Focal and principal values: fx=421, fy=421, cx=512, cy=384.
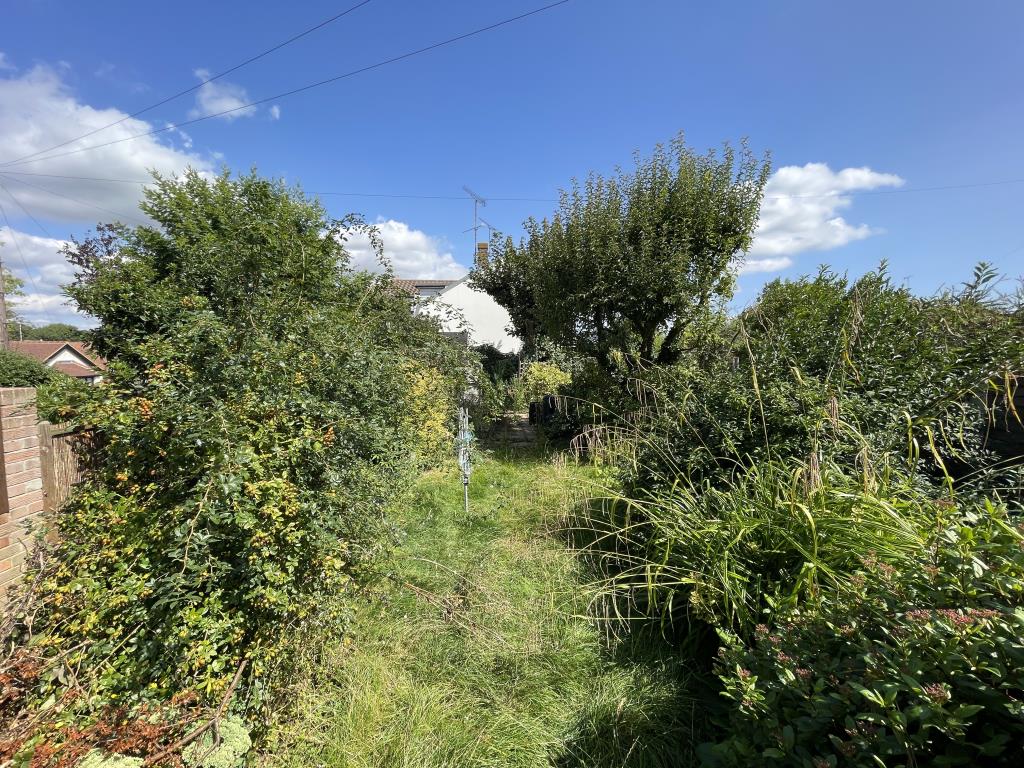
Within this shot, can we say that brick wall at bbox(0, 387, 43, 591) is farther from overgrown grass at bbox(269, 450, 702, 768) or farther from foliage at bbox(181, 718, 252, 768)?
overgrown grass at bbox(269, 450, 702, 768)

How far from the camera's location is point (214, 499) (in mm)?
1757

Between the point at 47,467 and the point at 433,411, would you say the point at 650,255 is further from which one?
the point at 47,467

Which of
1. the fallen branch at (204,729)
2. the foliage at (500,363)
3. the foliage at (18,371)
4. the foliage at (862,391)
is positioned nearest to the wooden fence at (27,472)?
the fallen branch at (204,729)

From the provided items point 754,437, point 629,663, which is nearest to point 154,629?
point 629,663

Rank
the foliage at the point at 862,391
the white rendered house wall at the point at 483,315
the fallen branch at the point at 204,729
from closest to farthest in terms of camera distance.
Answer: the fallen branch at the point at 204,729 < the foliage at the point at 862,391 < the white rendered house wall at the point at 483,315

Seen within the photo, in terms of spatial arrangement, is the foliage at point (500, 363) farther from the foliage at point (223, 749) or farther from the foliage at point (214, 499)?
the foliage at point (223, 749)

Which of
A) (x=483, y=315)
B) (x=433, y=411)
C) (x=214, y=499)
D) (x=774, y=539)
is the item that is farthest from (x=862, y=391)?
(x=483, y=315)

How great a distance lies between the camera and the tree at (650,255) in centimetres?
620

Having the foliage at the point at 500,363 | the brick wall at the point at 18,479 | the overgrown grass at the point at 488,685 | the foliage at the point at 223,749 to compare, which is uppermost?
the foliage at the point at 500,363

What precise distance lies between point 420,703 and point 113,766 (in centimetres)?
113

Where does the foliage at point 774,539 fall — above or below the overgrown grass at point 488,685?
above

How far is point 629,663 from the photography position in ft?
7.61

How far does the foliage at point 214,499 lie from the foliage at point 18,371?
10.2 meters

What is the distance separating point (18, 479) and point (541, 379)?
10.0m
